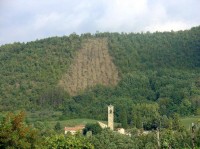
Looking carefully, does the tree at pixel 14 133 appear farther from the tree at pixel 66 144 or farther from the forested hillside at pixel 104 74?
the forested hillside at pixel 104 74

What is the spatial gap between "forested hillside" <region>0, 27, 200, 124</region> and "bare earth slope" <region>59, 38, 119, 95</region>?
0.24m

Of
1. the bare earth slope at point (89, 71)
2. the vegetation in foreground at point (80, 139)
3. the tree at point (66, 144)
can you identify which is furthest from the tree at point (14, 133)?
the bare earth slope at point (89, 71)

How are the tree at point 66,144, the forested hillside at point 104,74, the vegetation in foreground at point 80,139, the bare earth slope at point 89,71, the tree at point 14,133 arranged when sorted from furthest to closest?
the bare earth slope at point 89,71, the forested hillside at point 104,74, the tree at point 66,144, the vegetation in foreground at point 80,139, the tree at point 14,133

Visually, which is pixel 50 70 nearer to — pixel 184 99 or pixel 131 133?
pixel 184 99

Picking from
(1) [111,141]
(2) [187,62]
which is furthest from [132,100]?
(1) [111,141]

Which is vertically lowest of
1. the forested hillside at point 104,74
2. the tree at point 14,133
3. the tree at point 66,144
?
the tree at point 66,144

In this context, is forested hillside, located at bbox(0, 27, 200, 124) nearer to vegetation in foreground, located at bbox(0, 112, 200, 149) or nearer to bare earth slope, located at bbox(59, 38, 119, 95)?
bare earth slope, located at bbox(59, 38, 119, 95)

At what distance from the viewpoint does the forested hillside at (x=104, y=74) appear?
112 metres

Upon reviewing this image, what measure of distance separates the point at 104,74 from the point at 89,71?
3794mm

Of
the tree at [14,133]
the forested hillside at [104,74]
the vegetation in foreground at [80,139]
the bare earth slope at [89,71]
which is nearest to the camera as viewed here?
the tree at [14,133]

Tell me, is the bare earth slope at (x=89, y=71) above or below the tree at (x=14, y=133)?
above

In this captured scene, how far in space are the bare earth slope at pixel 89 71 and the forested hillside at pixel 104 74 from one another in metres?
0.24

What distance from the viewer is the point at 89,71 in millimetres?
130750

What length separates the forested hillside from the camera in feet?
368
